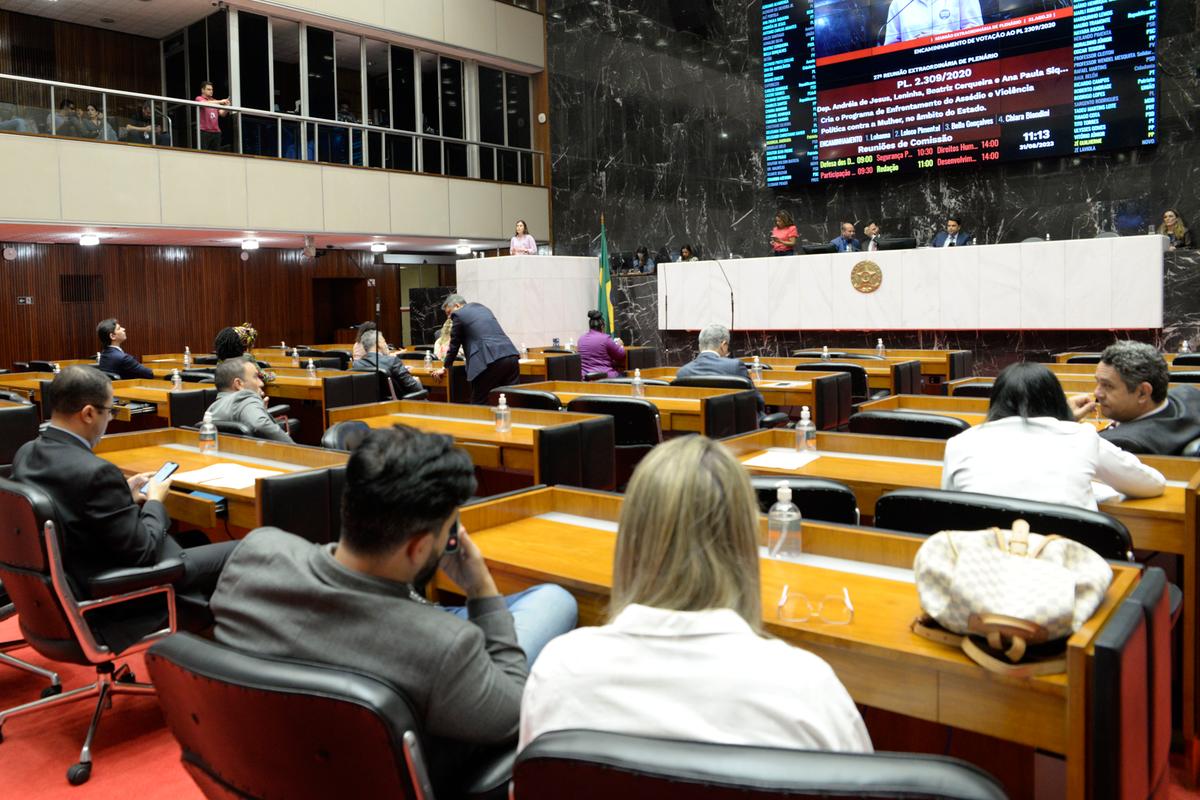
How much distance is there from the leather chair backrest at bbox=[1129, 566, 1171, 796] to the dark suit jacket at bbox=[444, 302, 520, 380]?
6.08m

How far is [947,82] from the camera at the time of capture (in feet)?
37.8

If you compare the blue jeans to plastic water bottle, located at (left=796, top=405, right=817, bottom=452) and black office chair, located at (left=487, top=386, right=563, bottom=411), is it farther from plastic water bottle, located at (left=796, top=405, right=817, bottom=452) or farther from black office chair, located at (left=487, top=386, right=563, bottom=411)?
black office chair, located at (left=487, top=386, right=563, bottom=411)

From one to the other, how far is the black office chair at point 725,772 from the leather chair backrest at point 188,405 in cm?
564

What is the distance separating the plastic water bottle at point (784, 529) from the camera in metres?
2.39

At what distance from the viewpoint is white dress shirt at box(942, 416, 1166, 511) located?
2.65 m

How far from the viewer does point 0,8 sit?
1335cm

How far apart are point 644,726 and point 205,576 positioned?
2459 mm

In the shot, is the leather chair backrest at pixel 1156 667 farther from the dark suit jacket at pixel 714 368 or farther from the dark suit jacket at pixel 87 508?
the dark suit jacket at pixel 714 368

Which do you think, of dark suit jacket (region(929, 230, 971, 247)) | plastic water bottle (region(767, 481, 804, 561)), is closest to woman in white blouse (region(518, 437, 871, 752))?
plastic water bottle (region(767, 481, 804, 561))

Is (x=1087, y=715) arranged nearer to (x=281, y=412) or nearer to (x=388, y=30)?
(x=281, y=412)

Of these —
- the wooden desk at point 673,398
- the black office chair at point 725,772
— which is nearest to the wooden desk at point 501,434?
the wooden desk at point 673,398

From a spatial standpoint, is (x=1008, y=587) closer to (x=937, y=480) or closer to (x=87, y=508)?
(x=937, y=480)

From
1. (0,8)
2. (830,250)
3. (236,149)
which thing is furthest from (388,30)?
(830,250)

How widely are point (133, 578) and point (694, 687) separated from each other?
2.29 metres
